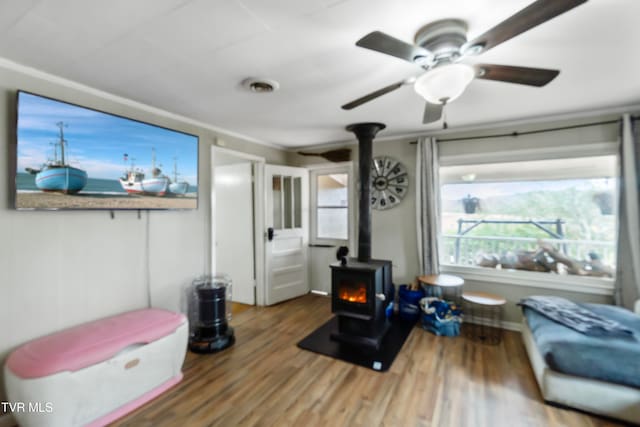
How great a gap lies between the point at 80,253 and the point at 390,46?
2.58m

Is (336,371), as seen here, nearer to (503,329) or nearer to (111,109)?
(503,329)

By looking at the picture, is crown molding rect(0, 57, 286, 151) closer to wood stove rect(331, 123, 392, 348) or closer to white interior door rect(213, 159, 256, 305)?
white interior door rect(213, 159, 256, 305)

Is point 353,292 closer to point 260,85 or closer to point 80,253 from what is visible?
point 260,85

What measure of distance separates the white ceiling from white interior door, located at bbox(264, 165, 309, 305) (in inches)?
58.9

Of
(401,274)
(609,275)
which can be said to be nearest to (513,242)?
(609,275)

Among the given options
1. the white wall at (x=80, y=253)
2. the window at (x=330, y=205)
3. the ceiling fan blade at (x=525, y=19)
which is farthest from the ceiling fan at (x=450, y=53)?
the window at (x=330, y=205)

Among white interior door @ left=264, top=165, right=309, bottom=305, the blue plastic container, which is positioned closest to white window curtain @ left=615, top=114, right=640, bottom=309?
the blue plastic container

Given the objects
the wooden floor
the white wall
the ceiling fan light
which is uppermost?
the ceiling fan light

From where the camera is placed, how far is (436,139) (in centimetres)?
350

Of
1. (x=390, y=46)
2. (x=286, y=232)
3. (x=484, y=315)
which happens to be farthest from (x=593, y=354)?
(x=286, y=232)

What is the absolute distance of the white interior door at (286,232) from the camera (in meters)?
3.90

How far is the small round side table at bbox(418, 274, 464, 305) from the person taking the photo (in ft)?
9.84

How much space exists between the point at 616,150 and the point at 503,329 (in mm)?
2197

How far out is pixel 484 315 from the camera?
3.27 meters
